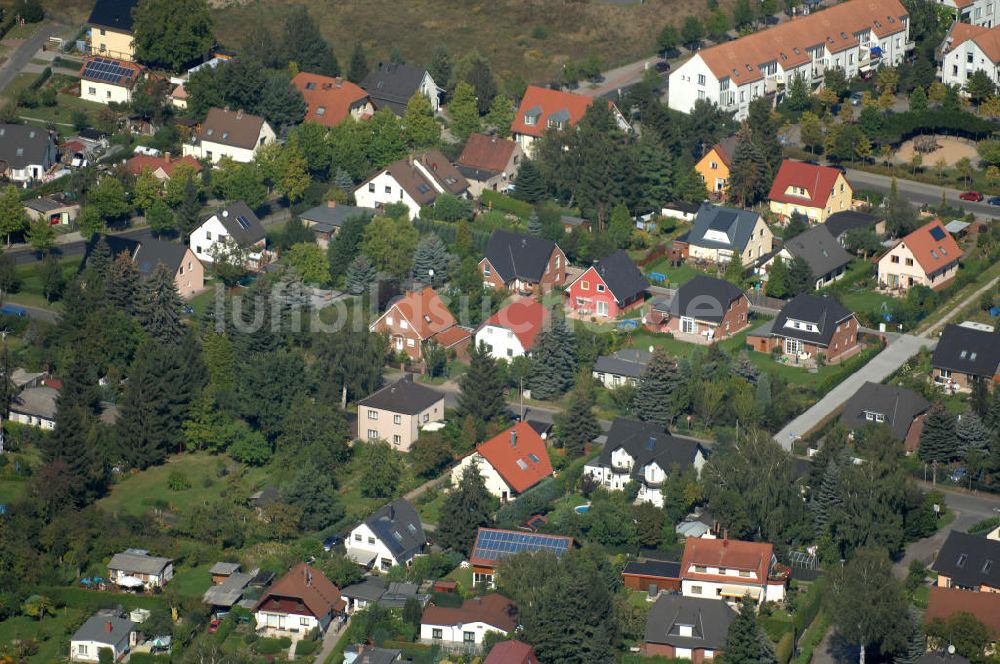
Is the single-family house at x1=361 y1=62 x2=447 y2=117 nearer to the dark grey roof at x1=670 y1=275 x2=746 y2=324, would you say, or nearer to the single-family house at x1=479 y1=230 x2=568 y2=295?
the single-family house at x1=479 y1=230 x2=568 y2=295

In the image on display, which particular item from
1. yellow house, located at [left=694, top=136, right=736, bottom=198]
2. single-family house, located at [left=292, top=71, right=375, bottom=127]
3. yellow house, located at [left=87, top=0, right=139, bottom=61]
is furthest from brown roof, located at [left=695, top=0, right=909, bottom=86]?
yellow house, located at [left=87, top=0, right=139, bottom=61]

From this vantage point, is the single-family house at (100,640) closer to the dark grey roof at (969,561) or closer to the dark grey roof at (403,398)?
the dark grey roof at (403,398)

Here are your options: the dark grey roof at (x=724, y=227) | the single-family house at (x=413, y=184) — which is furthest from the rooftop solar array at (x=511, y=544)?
the single-family house at (x=413, y=184)

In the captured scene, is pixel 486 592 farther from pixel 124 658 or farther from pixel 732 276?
pixel 732 276

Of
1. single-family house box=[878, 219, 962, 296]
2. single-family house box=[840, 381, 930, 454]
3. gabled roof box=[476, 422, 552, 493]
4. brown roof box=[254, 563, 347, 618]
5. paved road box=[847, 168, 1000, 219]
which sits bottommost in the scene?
paved road box=[847, 168, 1000, 219]

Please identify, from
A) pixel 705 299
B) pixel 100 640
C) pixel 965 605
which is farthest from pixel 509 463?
pixel 965 605

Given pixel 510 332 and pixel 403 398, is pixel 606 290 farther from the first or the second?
pixel 403 398
